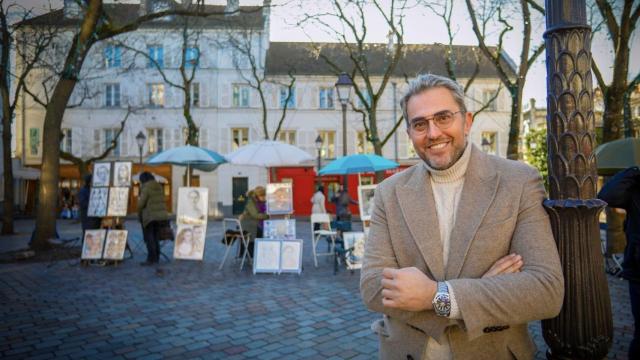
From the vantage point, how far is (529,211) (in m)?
1.65

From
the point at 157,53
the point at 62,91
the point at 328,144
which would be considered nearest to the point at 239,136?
the point at 328,144

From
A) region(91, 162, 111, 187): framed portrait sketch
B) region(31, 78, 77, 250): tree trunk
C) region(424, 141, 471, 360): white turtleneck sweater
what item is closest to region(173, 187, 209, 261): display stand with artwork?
region(91, 162, 111, 187): framed portrait sketch

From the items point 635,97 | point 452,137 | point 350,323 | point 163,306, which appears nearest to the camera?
point 452,137

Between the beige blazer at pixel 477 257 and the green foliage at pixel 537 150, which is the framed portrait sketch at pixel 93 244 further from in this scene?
the green foliage at pixel 537 150

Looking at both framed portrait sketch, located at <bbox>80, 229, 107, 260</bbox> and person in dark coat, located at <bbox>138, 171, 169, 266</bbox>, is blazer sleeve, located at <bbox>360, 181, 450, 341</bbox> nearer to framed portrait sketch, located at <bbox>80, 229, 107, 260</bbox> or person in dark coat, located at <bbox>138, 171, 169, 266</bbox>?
person in dark coat, located at <bbox>138, 171, 169, 266</bbox>

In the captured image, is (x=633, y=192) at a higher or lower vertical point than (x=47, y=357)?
higher

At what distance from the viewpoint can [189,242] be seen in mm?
9789

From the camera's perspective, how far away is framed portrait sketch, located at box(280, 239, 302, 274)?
865 centimetres

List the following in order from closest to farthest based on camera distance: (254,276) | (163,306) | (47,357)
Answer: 1. (47,357)
2. (163,306)
3. (254,276)

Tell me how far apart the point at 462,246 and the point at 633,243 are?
2463 millimetres

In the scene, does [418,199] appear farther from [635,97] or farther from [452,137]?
[635,97]

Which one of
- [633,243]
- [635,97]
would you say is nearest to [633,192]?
[633,243]

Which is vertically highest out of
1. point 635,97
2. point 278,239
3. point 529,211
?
point 635,97

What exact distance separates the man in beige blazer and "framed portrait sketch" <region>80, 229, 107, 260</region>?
9.66m
